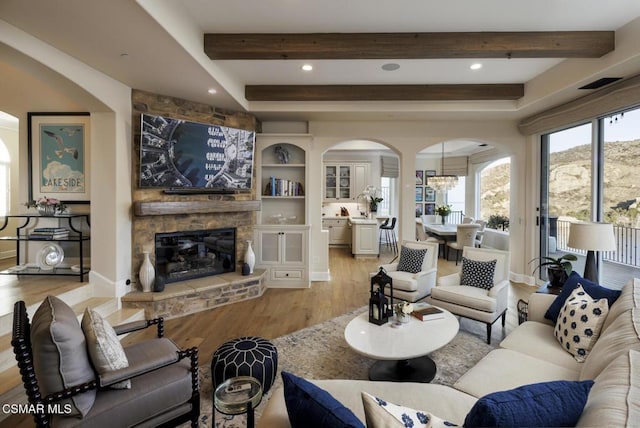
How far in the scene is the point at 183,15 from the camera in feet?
7.96

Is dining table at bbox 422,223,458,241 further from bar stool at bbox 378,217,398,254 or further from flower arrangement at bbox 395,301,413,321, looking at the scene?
flower arrangement at bbox 395,301,413,321

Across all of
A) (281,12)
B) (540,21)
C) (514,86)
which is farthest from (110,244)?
(514,86)

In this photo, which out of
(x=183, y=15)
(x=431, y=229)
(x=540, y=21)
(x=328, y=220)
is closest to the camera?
(x=183, y=15)

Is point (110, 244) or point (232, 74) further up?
point (232, 74)

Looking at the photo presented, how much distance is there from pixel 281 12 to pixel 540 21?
2269 millimetres

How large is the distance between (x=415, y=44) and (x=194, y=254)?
12.1ft

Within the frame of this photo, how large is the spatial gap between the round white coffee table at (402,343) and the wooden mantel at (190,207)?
251cm

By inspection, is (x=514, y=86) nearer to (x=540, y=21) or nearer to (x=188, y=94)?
(x=540, y=21)

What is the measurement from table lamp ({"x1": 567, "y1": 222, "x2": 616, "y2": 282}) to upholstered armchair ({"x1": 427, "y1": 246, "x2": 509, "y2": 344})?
25.4 inches

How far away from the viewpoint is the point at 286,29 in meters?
2.75

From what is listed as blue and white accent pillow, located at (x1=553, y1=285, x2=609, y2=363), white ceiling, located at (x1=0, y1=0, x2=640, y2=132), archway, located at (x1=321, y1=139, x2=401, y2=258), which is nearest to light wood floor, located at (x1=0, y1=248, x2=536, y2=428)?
blue and white accent pillow, located at (x1=553, y1=285, x2=609, y2=363)

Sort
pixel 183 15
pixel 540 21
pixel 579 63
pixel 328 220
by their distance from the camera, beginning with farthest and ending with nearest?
pixel 328 220 < pixel 579 63 < pixel 540 21 < pixel 183 15

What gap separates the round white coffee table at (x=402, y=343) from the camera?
2115 millimetres

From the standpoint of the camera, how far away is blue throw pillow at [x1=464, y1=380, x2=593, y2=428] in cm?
90
